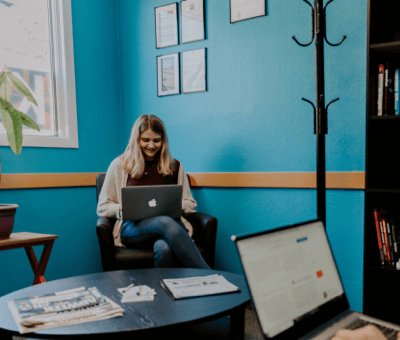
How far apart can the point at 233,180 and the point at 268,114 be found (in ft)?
1.72

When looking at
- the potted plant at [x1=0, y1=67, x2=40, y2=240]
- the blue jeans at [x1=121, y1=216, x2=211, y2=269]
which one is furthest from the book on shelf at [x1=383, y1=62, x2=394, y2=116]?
the potted plant at [x1=0, y1=67, x2=40, y2=240]

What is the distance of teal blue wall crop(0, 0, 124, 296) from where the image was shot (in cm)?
Result: 259

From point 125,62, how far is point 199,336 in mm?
2565

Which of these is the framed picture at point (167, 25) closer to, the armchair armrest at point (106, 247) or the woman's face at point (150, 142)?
the woman's face at point (150, 142)

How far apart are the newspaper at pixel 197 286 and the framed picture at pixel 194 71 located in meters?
1.66

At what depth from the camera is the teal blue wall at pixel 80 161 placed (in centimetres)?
259

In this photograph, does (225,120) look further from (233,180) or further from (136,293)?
(136,293)

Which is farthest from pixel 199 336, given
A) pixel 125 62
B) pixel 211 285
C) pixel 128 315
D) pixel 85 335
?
pixel 125 62

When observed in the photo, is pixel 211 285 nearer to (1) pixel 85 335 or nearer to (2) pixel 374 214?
(1) pixel 85 335

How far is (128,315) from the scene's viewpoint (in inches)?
46.4

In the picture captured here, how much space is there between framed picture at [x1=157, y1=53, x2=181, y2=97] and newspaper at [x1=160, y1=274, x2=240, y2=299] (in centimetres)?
179

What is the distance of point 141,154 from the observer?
259 centimetres

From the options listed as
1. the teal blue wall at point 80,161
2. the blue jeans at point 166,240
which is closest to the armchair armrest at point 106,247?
the blue jeans at point 166,240

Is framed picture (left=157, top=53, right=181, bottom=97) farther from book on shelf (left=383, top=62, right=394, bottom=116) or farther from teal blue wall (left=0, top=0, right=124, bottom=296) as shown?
Result: book on shelf (left=383, top=62, right=394, bottom=116)
